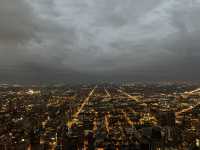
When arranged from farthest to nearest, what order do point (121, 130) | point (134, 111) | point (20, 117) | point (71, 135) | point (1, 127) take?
point (134, 111), point (20, 117), point (1, 127), point (121, 130), point (71, 135)

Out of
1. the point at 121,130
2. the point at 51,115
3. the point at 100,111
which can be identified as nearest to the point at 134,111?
the point at 100,111

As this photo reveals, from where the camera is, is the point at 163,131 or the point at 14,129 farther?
the point at 14,129

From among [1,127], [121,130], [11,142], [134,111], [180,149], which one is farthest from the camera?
[134,111]

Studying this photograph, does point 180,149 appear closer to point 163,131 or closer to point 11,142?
point 163,131

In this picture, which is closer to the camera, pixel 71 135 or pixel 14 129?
pixel 71 135

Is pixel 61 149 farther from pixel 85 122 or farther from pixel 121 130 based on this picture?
pixel 85 122

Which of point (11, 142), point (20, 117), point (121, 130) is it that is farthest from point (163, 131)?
point (20, 117)

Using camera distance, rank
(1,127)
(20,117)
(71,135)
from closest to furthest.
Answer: (71,135)
(1,127)
(20,117)

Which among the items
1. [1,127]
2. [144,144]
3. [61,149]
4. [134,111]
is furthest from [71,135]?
[134,111]

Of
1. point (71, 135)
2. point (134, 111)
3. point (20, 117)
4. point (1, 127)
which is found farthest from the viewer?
point (134, 111)
